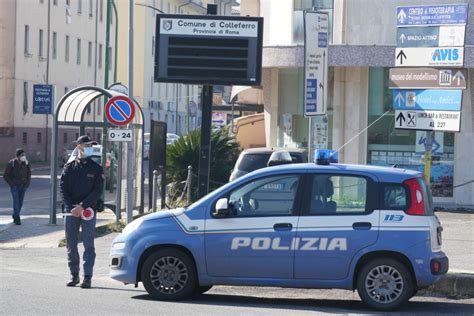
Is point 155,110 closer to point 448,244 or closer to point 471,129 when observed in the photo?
point 471,129

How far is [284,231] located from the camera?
38.9 feet

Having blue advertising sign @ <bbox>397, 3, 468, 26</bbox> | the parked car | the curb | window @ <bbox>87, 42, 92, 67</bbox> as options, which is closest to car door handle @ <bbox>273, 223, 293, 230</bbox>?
the curb

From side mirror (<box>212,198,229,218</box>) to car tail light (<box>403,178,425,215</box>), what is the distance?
6.82ft

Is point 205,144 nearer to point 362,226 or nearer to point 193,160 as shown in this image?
point 362,226

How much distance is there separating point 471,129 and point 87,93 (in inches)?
391

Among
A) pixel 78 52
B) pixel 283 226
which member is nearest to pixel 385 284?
pixel 283 226

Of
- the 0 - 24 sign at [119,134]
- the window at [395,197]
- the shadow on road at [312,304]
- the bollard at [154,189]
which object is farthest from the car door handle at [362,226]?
the bollard at [154,189]

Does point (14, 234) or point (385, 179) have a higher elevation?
point (385, 179)

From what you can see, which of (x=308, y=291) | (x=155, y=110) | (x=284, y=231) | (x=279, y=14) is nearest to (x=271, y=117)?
(x=279, y=14)

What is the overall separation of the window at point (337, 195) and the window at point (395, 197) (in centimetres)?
24

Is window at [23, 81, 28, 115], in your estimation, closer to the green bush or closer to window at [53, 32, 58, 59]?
window at [53, 32, 58, 59]

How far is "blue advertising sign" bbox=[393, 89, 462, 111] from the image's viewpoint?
14914 millimetres

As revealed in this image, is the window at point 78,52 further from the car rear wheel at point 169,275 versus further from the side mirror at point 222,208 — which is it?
the side mirror at point 222,208

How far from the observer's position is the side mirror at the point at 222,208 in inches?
470
